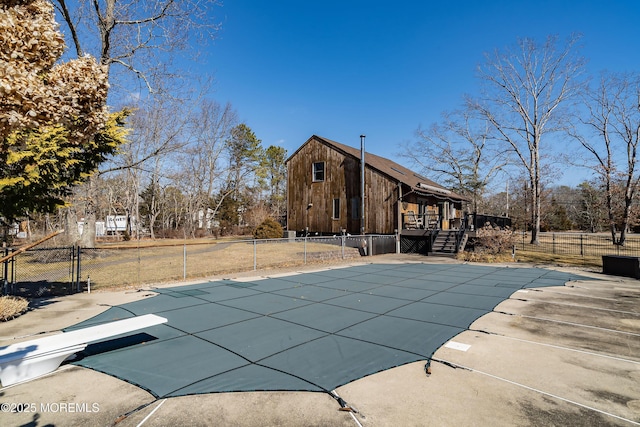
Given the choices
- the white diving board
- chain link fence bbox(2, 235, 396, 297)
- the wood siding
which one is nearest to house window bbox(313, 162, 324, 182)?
the wood siding

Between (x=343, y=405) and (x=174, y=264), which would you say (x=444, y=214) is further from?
(x=343, y=405)

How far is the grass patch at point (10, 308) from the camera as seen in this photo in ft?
20.5

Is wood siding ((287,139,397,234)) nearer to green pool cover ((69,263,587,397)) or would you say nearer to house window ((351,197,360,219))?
house window ((351,197,360,219))

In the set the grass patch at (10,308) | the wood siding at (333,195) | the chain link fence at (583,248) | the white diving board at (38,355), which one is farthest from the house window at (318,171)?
the white diving board at (38,355)

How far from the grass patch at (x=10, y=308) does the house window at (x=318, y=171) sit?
2063 cm

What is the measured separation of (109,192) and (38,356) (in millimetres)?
44262

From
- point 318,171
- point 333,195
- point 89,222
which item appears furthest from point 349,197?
point 89,222

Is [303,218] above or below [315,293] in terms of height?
above

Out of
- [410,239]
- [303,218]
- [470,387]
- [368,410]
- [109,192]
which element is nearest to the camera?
[368,410]

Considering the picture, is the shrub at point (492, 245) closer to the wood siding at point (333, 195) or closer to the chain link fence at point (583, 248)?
the chain link fence at point (583, 248)

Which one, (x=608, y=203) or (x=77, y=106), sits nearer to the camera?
(x=77, y=106)

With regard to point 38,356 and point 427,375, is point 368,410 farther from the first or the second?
point 38,356

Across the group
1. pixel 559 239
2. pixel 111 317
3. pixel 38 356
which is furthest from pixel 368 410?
pixel 559 239

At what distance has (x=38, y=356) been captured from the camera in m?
3.82
